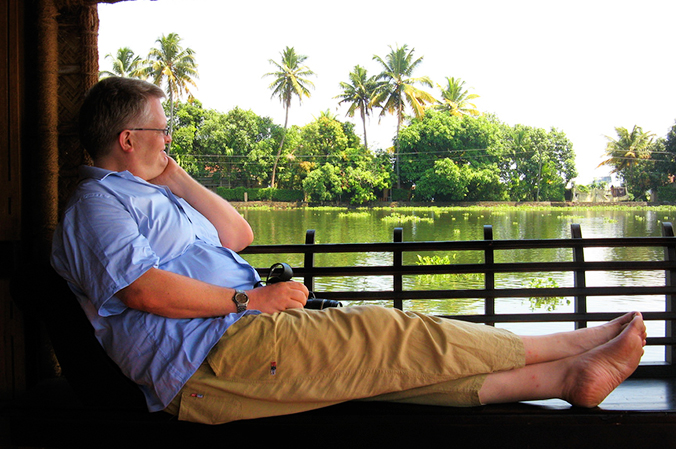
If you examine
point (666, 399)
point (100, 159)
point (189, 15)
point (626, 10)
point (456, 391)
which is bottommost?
point (666, 399)

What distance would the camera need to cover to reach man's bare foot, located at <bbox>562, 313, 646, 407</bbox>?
41.5 inches

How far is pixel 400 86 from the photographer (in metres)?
37.2

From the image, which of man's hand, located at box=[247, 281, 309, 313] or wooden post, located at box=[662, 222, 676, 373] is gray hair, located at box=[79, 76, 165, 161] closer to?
man's hand, located at box=[247, 281, 309, 313]

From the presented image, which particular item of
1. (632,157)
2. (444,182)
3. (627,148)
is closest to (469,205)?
(444,182)

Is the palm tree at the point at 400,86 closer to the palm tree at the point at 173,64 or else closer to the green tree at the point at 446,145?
the green tree at the point at 446,145

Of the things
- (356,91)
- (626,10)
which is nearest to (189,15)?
(356,91)

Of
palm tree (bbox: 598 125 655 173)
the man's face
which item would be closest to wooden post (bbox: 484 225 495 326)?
the man's face

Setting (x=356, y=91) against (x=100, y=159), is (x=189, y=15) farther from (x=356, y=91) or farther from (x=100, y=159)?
(x=100, y=159)

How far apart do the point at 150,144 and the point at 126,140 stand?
0.17 ft

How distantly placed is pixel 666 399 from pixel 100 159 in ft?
5.11

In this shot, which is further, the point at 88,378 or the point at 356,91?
the point at 356,91

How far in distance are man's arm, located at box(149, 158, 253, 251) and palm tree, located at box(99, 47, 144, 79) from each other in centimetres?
3177

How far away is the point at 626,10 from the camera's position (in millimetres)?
60500

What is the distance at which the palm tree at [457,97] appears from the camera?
40.6 meters
